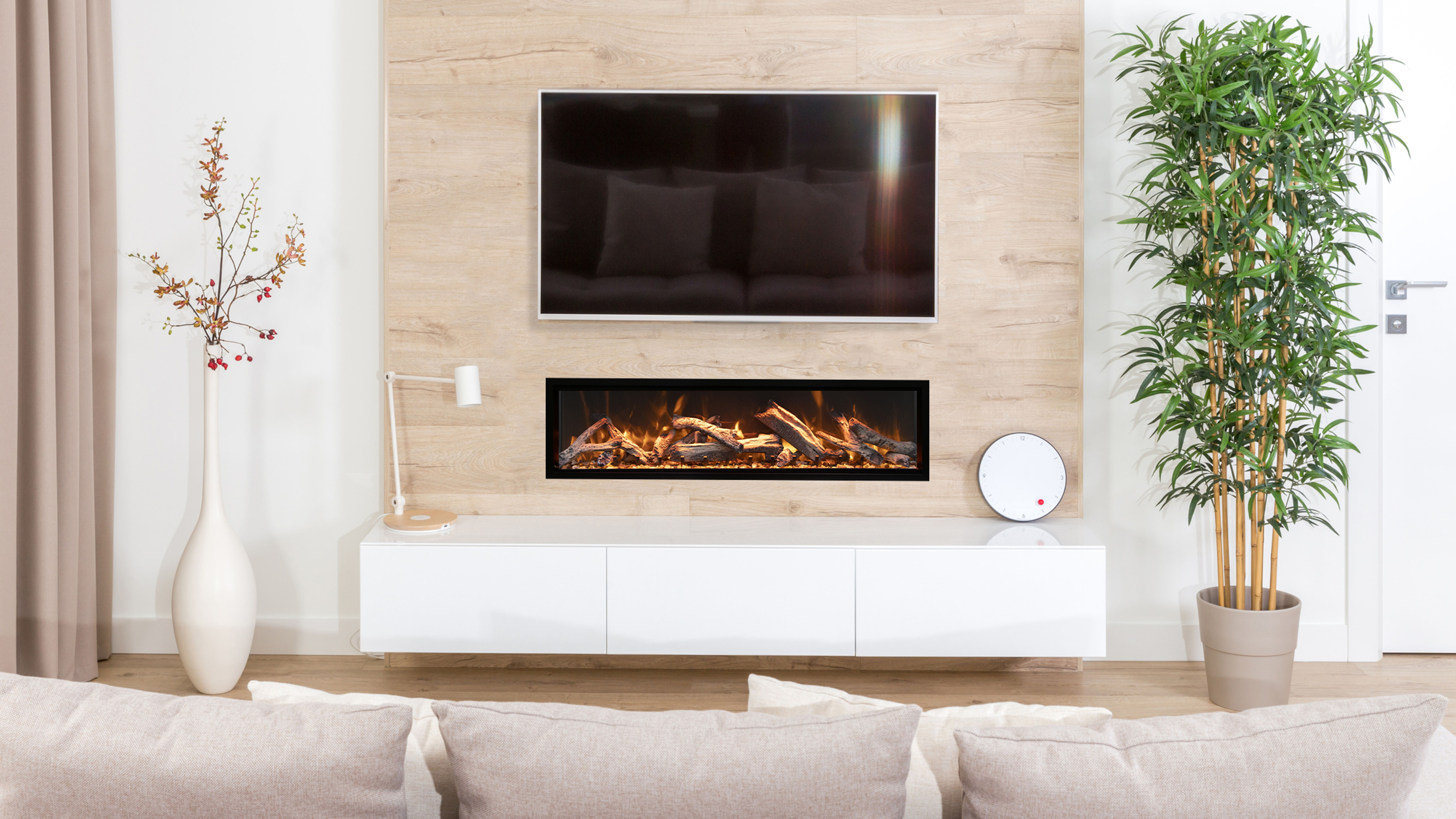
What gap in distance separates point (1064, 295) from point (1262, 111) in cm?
73

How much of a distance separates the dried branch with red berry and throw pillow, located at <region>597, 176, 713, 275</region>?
3.13 ft

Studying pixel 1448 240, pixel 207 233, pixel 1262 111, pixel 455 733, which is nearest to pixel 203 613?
pixel 207 233

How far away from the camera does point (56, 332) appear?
2.62 m

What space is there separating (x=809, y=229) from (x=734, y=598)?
1163mm

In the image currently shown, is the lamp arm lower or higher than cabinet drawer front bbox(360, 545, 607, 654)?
higher

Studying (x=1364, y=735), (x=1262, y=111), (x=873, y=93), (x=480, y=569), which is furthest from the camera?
(x=873, y=93)

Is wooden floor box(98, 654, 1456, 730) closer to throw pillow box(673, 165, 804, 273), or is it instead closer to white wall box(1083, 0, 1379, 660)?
white wall box(1083, 0, 1379, 660)

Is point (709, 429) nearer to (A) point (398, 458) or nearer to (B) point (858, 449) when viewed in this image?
(B) point (858, 449)

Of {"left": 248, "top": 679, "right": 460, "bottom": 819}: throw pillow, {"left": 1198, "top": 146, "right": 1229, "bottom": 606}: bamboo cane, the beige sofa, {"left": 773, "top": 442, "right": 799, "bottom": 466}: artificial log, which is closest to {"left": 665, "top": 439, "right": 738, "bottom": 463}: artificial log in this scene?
{"left": 773, "top": 442, "right": 799, "bottom": 466}: artificial log

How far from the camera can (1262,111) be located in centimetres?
239

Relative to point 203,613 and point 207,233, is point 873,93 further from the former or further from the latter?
point 203,613

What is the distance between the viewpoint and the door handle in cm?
291

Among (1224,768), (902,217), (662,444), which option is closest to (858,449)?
(662,444)

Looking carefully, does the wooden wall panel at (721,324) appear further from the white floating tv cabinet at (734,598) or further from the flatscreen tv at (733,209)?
the white floating tv cabinet at (734,598)
